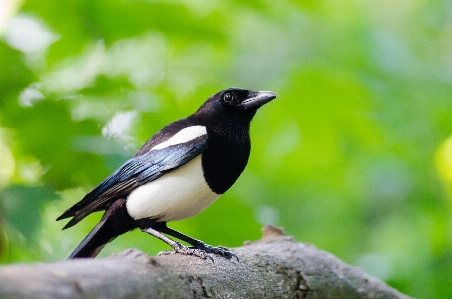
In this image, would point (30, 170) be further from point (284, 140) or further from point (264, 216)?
point (284, 140)

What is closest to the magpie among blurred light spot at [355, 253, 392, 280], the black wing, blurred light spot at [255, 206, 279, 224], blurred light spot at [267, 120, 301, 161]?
the black wing

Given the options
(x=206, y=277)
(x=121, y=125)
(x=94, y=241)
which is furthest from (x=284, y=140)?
(x=206, y=277)

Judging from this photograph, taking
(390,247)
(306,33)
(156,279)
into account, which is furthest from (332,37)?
(156,279)

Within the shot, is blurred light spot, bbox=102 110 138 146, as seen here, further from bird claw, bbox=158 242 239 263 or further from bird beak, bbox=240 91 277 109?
bird claw, bbox=158 242 239 263

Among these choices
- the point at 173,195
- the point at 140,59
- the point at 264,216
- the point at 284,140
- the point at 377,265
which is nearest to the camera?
the point at 173,195

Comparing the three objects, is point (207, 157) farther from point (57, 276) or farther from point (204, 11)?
point (57, 276)
